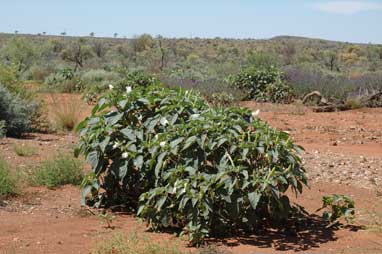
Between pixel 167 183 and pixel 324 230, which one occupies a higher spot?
pixel 167 183

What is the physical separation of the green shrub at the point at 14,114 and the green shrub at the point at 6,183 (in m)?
3.84

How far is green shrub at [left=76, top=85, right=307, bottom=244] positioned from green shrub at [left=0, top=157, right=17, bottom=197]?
0.93 m

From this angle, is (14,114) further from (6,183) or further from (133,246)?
(133,246)

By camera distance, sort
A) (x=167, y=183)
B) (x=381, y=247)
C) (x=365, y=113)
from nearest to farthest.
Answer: (x=381, y=247)
(x=167, y=183)
(x=365, y=113)

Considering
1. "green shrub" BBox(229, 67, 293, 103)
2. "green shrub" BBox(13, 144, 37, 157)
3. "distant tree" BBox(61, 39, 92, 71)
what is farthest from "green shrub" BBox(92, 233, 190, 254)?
"distant tree" BBox(61, 39, 92, 71)

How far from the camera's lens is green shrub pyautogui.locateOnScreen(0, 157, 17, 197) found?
6188 millimetres

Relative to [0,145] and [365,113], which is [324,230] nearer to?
[0,145]

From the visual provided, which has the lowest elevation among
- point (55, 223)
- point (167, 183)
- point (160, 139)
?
point (55, 223)

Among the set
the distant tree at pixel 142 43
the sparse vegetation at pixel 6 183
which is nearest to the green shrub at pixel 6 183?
the sparse vegetation at pixel 6 183

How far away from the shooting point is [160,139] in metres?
5.28

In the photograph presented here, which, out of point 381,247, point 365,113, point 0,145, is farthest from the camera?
point 365,113

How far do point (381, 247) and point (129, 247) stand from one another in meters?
1.89

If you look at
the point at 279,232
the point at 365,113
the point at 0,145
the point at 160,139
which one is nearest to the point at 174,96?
the point at 160,139

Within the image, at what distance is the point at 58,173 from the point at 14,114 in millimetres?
3848
